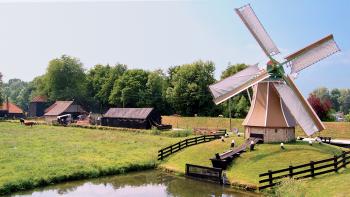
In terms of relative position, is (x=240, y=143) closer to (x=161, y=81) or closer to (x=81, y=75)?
(x=161, y=81)

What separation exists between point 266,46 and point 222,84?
4.97 m

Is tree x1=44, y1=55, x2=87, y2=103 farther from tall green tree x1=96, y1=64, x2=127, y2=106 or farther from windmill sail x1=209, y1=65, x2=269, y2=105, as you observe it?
windmill sail x1=209, y1=65, x2=269, y2=105

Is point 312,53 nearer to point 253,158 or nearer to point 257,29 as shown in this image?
point 257,29

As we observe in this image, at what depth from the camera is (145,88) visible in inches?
3374

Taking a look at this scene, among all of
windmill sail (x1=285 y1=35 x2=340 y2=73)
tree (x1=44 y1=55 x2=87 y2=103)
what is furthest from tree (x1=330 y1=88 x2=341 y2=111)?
windmill sail (x1=285 y1=35 x2=340 y2=73)

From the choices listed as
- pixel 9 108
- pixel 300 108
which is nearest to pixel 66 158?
pixel 300 108

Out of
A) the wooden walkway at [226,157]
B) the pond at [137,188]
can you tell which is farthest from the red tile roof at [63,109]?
the wooden walkway at [226,157]

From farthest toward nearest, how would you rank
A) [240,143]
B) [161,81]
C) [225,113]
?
1. [161,81]
2. [225,113]
3. [240,143]

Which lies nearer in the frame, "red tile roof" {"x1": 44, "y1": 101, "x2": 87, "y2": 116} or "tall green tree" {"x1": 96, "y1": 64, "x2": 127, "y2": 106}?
"red tile roof" {"x1": 44, "y1": 101, "x2": 87, "y2": 116}

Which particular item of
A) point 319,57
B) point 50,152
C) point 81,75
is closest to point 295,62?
point 319,57

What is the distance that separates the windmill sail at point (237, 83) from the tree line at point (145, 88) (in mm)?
19357

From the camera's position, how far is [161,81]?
279ft

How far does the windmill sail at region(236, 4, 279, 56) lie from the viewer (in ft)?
104

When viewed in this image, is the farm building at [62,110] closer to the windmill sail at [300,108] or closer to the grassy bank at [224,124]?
the grassy bank at [224,124]
